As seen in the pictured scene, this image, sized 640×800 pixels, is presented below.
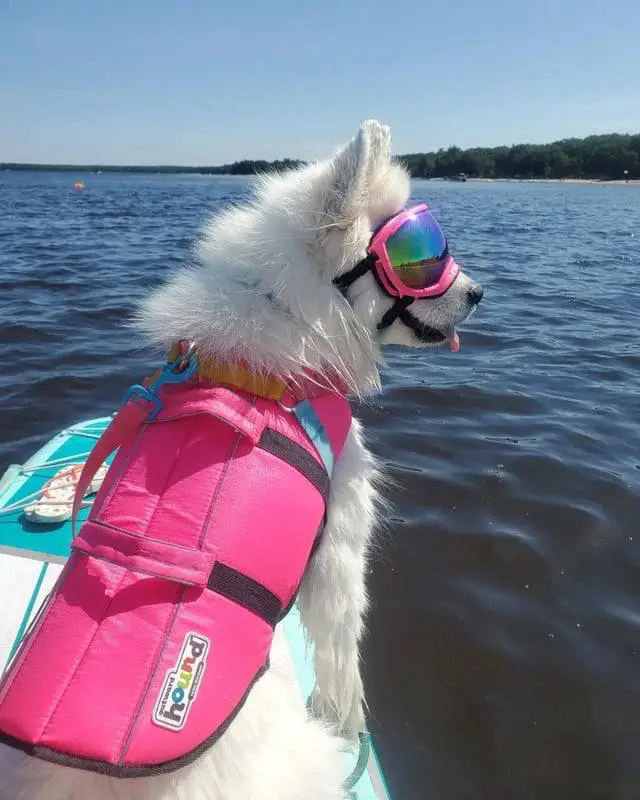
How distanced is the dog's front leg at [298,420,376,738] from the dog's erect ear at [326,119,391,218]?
902 millimetres

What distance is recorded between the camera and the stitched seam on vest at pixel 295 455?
1.92 metres

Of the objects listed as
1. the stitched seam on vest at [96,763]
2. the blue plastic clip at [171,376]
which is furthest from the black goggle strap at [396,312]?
the stitched seam on vest at [96,763]

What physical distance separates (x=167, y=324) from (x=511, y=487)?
13.3 ft

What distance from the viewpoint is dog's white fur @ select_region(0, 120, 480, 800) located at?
1.95 meters

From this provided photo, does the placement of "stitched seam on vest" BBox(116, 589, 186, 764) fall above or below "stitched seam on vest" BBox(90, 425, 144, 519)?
below

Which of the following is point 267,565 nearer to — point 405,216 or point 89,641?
point 89,641

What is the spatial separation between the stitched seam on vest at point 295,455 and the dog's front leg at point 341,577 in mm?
197

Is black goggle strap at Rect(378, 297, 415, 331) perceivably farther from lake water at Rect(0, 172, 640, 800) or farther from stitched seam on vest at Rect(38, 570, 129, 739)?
stitched seam on vest at Rect(38, 570, 129, 739)

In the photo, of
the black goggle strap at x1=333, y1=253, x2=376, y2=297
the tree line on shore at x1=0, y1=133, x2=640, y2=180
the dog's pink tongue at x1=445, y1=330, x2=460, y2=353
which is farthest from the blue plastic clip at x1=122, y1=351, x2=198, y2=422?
the tree line on shore at x1=0, y1=133, x2=640, y2=180

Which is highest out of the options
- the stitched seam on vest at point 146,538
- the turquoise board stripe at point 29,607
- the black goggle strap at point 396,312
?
the black goggle strap at point 396,312

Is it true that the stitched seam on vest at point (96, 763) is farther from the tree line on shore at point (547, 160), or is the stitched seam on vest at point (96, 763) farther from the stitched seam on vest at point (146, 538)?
the tree line on shore at point (547, 160)

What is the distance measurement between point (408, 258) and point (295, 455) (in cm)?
92

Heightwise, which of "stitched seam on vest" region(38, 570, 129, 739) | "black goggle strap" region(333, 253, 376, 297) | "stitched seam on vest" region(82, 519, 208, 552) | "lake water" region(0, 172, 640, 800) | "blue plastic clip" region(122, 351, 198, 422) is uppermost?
"black goggle strap" region(333, 253, 376, 297)

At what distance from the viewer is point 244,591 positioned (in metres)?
1.71
